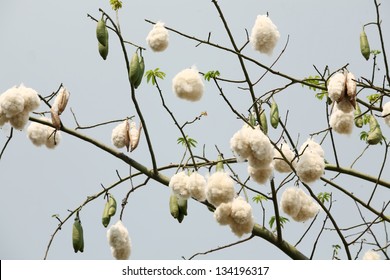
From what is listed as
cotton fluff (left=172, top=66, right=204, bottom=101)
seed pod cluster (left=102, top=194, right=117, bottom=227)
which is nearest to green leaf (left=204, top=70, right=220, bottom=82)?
cotton fluff (left=172, top=66, right=204, bottom=101)

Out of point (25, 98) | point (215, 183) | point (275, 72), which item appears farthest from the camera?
point (275, 72)

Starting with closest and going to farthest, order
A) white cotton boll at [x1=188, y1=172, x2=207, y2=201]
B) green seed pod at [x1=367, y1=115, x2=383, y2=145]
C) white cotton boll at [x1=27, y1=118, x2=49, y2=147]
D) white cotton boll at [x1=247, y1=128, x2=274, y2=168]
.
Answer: white cotton boll at [x1=247, y1=128, x2=274, y2=168]
white cotton boll at [x1=188, y1=172, x2=207, y2=201]
green seed pod at [x1=367, y1=115, x2=383, y2=145]
white cotton boll at [x1=27, y1=118, x2=49, y2=147]

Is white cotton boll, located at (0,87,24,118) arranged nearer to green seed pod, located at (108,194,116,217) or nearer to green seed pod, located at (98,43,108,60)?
green seed pod, located at (98,43,108,60)

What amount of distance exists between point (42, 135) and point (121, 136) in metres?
0.38

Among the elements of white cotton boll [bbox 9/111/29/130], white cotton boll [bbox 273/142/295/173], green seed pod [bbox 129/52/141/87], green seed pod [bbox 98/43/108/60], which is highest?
green seed pod [bbox 98/43/108/60]

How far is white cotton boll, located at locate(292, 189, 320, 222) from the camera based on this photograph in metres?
2.38

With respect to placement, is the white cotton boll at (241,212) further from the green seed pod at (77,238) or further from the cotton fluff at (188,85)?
the green seed pod at (77,238)

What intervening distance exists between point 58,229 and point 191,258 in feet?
2.01

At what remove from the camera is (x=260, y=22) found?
2486 millimetres

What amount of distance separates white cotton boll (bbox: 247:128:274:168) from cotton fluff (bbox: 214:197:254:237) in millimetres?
189

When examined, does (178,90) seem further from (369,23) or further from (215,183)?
(369,23)

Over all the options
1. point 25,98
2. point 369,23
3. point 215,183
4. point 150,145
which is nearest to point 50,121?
point 25,98

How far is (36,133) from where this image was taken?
266 cm

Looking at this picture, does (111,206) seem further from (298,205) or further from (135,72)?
(298,205)
